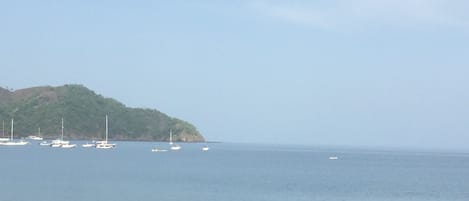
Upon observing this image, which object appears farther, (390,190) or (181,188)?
(390,190)

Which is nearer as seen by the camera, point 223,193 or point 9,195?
point 9,195

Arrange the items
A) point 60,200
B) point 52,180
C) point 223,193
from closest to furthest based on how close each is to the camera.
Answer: point 60,200, point 223,193, point 52,180

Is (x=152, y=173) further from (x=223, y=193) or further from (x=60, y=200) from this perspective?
(x=60, y=200)

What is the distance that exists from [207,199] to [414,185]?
29.0 metres

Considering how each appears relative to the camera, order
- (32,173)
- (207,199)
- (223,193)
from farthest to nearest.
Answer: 1. (32,173)
2. (223,193)
3. (207,199)

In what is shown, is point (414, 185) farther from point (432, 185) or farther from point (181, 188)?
point (181, 188)

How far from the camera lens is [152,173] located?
261ft

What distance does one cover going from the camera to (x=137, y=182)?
65.9 meters

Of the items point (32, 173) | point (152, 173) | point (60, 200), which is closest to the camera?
point (60, 200)

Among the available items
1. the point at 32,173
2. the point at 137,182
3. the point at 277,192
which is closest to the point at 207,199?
the point at 277,192

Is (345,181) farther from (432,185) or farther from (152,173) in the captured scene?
(152,173)

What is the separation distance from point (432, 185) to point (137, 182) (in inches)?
1156

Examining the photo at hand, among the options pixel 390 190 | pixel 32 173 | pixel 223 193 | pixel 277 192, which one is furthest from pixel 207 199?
pixel 32 173

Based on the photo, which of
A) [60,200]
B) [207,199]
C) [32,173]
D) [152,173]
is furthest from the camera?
[152,173]
